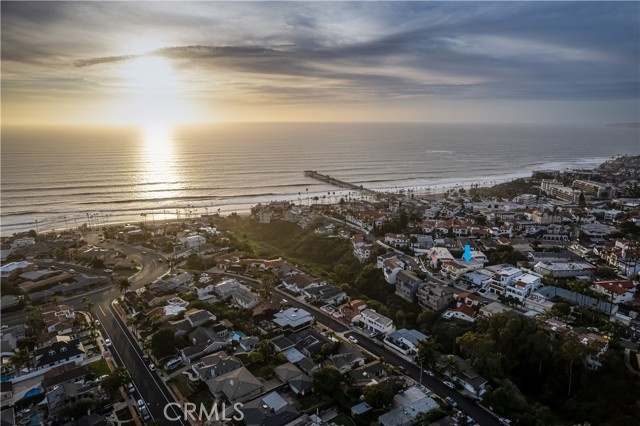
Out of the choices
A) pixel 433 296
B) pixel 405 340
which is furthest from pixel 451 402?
pixel 433 296

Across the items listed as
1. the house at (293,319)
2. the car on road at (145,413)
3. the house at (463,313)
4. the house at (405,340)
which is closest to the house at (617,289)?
the house at (463,313)

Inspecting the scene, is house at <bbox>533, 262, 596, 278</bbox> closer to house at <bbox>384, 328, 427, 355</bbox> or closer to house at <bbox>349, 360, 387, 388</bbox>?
house at <bbox>384, 328, 427, 355</bbox>

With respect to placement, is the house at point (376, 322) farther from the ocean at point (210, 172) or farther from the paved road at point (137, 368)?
the ocean at point (210, 172)

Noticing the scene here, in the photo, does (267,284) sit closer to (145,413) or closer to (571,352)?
(145,413)

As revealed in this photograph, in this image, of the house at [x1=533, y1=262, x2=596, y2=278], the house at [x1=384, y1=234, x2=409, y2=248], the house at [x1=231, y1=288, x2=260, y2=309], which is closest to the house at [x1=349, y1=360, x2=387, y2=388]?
the house at [x1=231, y1=288, x2=260, y2=309]

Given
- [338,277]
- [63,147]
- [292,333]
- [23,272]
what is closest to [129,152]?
[63,147]

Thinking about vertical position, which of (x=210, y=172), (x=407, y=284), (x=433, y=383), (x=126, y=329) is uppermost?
(x=210, y=172)
